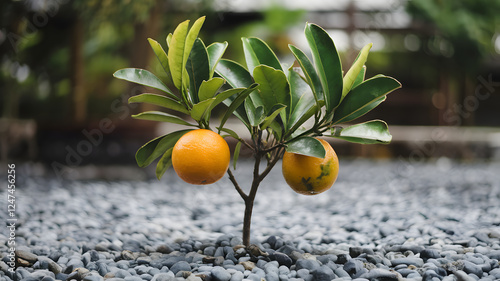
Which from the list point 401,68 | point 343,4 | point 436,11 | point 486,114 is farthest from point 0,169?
point 486,114

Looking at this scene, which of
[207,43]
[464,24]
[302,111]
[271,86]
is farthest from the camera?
[207,43]

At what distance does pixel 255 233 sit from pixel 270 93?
0.85 metres

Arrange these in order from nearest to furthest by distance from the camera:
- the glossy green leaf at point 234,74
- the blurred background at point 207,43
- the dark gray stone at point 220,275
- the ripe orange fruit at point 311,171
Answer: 1. the dark gray stone at point 220,275
2. the ripe orange fruit at point 311,171
3. the glossy green leaf at point 234,74
4. the blurred background at point 207,43

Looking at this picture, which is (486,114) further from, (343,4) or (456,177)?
(456,177)

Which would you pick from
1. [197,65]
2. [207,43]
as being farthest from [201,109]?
[207,43]

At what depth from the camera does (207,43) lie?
6910 millimetres

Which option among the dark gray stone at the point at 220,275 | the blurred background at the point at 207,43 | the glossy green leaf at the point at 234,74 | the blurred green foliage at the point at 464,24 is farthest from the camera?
the blurred green foliage at the point at 464,24

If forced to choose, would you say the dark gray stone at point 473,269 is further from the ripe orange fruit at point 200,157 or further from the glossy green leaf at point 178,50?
the glossy green leaf at point 178,50

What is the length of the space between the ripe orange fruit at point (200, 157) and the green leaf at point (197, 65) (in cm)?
17

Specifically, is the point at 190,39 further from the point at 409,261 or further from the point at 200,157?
the point at 409,261

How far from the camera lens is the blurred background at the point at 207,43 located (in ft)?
14.5

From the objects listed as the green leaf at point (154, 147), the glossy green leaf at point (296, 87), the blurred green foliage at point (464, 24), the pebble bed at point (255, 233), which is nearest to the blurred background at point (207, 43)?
the blurred green foliage at point (464, 24)

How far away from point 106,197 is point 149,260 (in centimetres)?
179

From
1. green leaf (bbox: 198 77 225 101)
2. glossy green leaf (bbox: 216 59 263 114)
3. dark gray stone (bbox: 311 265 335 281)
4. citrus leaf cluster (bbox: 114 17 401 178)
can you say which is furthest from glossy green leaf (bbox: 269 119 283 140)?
dark gray stone (bbox: 311 265 335 281)
